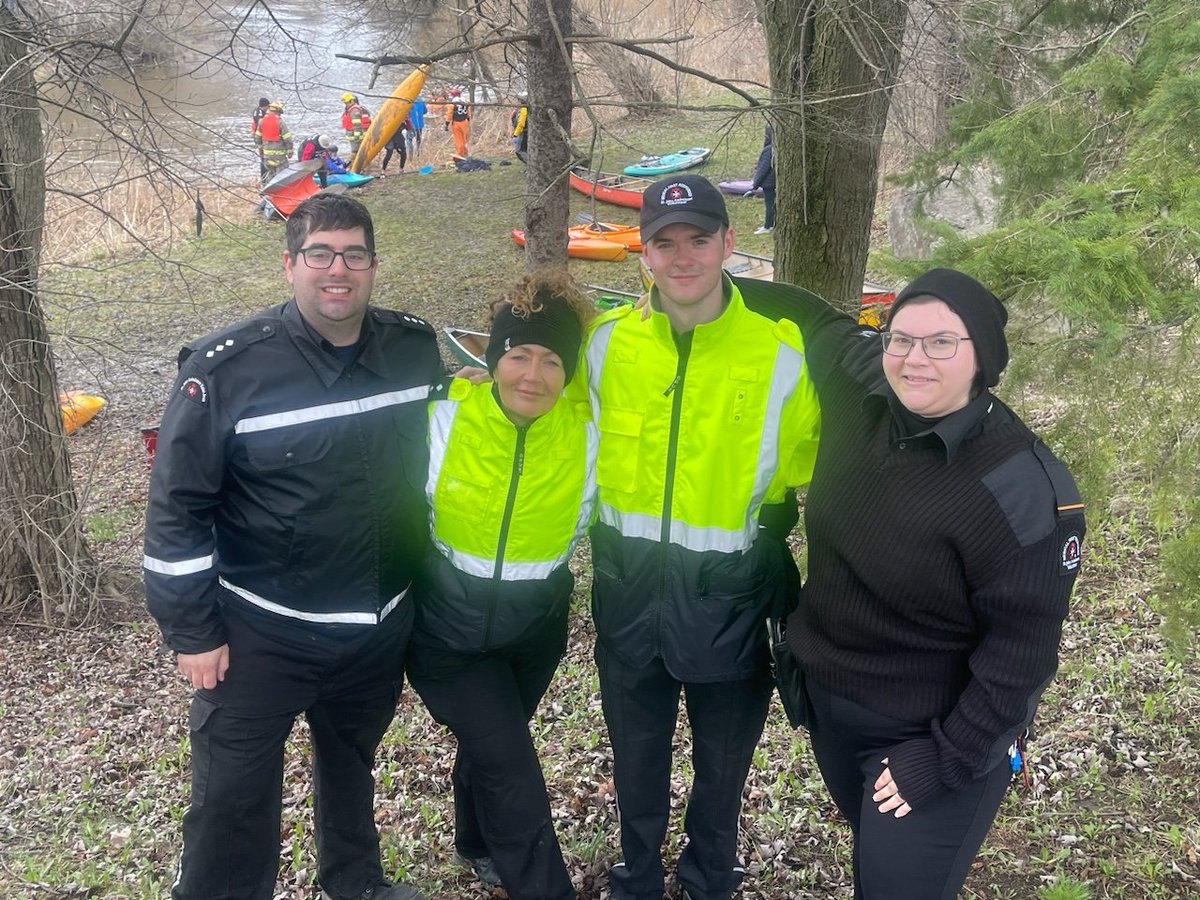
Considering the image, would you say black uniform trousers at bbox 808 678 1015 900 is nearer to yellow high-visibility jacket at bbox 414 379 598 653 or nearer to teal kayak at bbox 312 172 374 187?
yellow high-visibility jacket at bbox 414 379 598 653

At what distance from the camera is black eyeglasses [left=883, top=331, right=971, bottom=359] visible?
6.69 ft

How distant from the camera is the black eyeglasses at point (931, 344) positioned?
204 centimetres

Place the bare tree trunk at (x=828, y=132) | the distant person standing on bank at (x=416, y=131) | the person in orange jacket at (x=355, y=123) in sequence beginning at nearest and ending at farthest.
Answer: the bare tree trunk at (x=828, y=132) < the person in orange jacket at (x=355, y=123) < the distant person standing on bank at (x=416, y=131)

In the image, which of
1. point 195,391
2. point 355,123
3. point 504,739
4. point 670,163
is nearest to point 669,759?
point 504,739

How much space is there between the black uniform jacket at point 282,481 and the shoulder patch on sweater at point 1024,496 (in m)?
1.50

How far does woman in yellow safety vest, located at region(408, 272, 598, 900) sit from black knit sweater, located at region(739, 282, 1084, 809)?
0.72m

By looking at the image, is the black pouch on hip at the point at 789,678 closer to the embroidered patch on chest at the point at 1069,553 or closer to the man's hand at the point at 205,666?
the embroidered patch on chest at the point at 1069,553

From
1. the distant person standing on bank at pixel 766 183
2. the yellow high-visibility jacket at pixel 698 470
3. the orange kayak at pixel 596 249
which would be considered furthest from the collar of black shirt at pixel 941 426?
the distant person standing on bank at pixel 766 183

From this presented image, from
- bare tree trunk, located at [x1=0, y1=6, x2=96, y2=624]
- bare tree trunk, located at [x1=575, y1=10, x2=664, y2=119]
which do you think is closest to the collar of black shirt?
bare tree trunk, located at [x1=0, y1=6, x2=96, y2=624]

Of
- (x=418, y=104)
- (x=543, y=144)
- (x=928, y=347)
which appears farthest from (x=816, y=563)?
(x=418, y=104)

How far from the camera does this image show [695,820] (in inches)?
115

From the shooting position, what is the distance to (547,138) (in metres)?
6.34

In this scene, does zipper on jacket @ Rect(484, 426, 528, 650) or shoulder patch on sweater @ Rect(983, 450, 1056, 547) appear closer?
shoulder patch on sweater @ Rect(983, 450, 1056, 547)

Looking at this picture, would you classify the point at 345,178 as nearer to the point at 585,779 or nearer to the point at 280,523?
the point at 585,779
